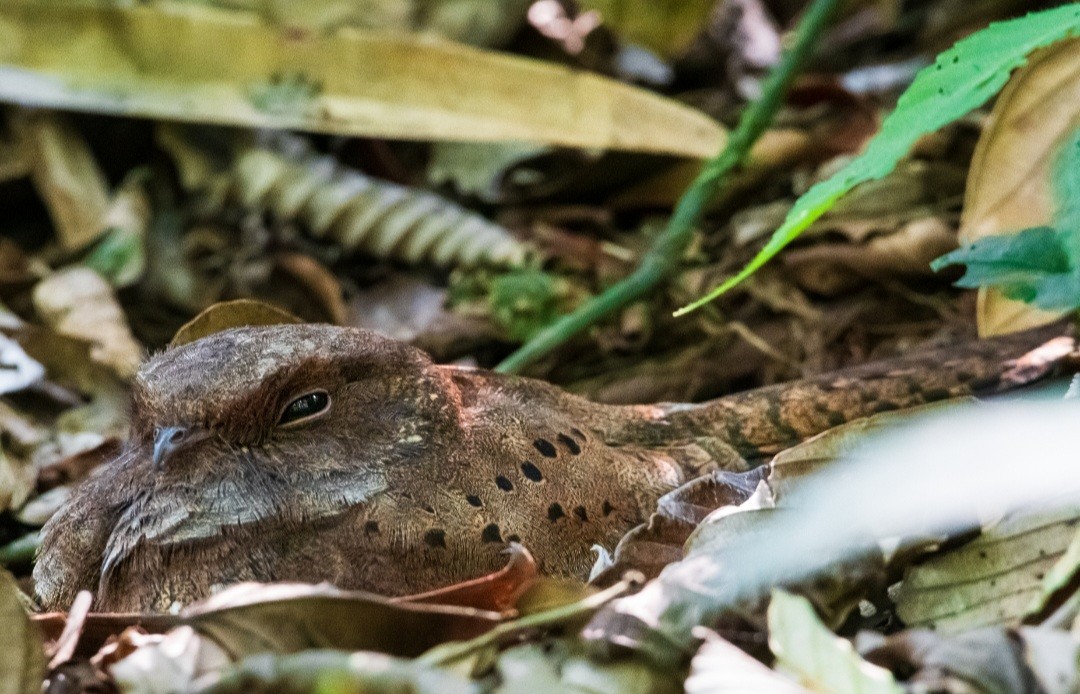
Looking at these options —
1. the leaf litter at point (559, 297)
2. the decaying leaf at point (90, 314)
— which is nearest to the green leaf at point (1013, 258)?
the leaf litter at point (559, 297)

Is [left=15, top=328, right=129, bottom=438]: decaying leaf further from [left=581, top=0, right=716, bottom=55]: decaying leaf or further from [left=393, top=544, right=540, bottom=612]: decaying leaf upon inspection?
[left=581, top=0, right=716, bottom=55]: decaying leaf

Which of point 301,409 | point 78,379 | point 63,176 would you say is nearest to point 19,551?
point 78,379

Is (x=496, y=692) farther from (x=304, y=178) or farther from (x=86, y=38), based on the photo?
(x=86, y=38)

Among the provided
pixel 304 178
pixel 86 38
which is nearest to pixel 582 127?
pixel 304 178

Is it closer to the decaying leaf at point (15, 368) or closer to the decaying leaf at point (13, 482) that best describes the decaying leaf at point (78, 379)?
the decaying leaf at point (15, 368)

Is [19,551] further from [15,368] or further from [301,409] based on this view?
[301,409]

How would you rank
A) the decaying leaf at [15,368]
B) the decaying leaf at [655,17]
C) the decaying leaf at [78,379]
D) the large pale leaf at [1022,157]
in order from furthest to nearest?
the decaying leaf at [655,17] → the decaying leaf at [78,379] → the decaying leaf at [15,368] → the large pale leaf at [1022,157]
